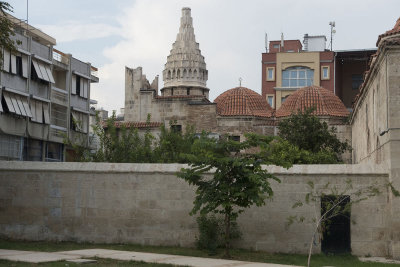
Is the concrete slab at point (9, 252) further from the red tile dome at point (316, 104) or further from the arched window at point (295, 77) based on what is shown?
the arched window at point (295, 77)

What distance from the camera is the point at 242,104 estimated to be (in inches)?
1681

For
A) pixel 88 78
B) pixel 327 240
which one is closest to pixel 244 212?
pixel 327 240

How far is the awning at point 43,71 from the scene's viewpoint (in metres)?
38.9

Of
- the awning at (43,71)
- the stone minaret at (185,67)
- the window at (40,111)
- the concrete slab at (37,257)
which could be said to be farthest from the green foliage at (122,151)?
the stone minaret at (185,67)

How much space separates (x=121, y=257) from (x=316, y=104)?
91.2 feet

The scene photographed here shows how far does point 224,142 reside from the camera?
1664cm

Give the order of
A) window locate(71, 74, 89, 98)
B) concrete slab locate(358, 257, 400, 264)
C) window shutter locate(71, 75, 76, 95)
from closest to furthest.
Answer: concrete slab locate(358, 257, 400, 264)
window shutter locate(71, 75, 76, 95)
window locate(71, 74, 89, 98)

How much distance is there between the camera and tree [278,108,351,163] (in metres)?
35.9

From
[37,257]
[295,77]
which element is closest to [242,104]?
[295,77]

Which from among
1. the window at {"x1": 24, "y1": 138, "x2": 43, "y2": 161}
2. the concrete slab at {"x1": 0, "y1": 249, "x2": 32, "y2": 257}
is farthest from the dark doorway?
the window at {"x1": 24, "y1": 138, "x2": 43, "y2": 161}

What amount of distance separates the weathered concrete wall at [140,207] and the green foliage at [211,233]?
1.29 ft

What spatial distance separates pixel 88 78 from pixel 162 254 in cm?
3053

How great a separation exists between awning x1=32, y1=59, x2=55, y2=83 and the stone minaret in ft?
57.7

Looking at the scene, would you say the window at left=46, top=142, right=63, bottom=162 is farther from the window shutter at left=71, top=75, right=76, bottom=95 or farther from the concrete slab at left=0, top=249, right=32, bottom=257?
the concrete slab at left=0, top=249, right=32, bottom=257
